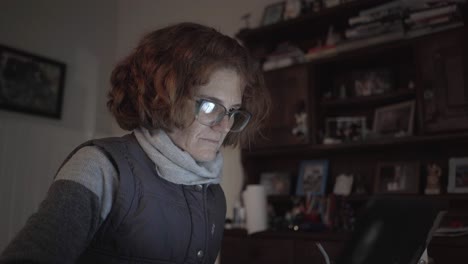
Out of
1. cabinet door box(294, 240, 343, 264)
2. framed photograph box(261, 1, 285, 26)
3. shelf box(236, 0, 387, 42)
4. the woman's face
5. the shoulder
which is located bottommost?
cabinet door box(294, 240, 343, 264)

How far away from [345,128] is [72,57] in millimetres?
2376

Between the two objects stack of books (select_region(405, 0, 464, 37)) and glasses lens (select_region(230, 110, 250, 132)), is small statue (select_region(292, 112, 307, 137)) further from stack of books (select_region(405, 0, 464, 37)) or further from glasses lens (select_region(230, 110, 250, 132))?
glasses lens (select_region(230, 110, 250, 132))

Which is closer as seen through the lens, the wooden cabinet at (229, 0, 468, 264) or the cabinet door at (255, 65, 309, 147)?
the wooden cabinet at (229, 0, 468, 264)

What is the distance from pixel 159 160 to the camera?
80 centimetres

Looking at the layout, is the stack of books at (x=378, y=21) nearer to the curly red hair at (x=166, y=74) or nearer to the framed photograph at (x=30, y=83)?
the curly red hair at (x=166, y=74)

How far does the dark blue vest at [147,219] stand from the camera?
696 mm

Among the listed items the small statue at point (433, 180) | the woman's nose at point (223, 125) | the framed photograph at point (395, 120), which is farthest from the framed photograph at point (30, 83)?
the small statue at point (433, 180)

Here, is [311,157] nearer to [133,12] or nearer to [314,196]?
[314,196]

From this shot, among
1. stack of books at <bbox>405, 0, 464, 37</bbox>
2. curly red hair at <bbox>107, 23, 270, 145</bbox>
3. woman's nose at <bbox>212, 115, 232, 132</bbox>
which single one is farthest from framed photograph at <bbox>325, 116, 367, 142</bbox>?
curly red hair at <bbox>107, 23, 270, 145</bbox>

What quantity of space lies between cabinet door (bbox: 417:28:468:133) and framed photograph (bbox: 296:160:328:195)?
69cm

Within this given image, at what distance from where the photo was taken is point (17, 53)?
8.85 feet

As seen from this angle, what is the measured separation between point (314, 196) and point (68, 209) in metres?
1.87

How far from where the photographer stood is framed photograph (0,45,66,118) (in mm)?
2627

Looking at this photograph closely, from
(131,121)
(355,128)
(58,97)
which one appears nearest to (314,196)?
(355,128)
